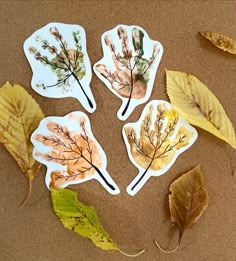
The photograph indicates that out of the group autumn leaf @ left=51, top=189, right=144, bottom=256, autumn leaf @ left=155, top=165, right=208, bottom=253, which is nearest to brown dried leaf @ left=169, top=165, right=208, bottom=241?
autumn leaf @ left=155, top=165, right=208, bottom=253

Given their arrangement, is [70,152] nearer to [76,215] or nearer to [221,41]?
[76,215]

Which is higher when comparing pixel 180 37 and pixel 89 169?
pixel 180 37

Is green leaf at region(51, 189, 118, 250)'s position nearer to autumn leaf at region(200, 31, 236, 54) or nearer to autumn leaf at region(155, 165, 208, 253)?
autumn leaf at region(155, 165, 208, 253)

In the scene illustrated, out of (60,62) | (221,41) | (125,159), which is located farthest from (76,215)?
(221,41)

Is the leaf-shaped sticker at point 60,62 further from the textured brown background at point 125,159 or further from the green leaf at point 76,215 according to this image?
the green leaf at point 76,215

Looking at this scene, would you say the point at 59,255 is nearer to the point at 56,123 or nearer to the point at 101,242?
the point at 101,242

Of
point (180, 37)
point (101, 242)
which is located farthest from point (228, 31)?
point (101, 242)

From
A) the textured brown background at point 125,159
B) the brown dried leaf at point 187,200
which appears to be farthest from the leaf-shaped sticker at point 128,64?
the brown dried leaf at point 187,200
